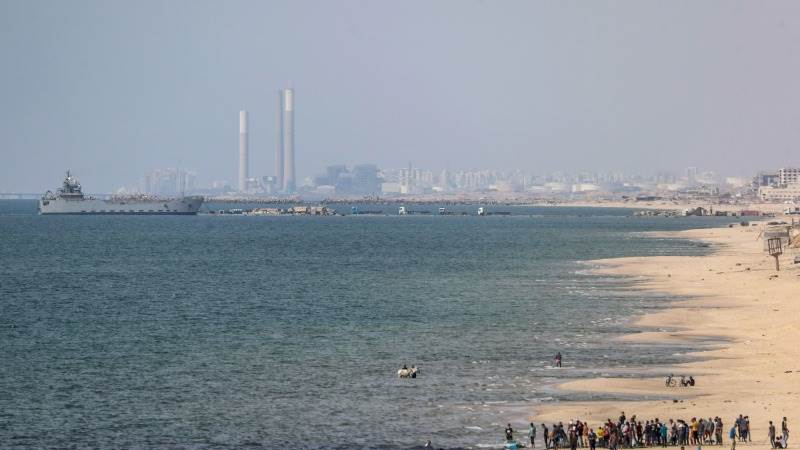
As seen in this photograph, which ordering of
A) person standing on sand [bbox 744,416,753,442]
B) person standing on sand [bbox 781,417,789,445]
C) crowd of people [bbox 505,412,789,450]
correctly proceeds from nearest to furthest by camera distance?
person standing on sand [bbox 781,417,789,445] → person standing on sand [bbox 744,416,753,442] → crowd of people [bbox 505,412,789,450]

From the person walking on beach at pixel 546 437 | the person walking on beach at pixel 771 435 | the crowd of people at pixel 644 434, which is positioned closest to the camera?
the person walking on beach at pixel 771 435

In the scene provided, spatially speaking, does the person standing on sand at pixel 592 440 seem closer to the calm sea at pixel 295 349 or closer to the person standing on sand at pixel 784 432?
the calm sea at pixel 295 349

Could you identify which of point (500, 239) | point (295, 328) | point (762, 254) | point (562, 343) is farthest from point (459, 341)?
point (500, 239)

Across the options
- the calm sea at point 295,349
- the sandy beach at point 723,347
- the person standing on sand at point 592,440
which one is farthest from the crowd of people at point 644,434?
the calm sea at point 295,349

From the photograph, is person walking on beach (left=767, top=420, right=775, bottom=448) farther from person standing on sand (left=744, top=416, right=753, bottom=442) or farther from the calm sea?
the calm sea

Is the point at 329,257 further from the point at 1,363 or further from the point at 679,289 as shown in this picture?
the point at 1,363

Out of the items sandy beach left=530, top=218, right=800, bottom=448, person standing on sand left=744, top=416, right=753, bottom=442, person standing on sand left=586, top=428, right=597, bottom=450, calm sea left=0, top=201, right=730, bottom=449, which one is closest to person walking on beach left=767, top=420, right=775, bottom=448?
sandy beach left=530, top=218, right=800, bottom=448
